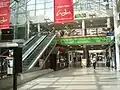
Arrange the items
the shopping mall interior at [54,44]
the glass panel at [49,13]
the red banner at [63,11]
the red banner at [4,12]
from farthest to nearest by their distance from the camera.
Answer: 1. the glass panel at [49,13]
2. the red banner at [4,12]
3. the red banner at [63,11]
4. the shopping mall interior at [54,44]

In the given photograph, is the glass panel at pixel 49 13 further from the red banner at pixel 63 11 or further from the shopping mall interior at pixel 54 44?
the red banner at pixel 63 11

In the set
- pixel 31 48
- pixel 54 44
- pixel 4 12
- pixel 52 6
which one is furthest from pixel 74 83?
pixel 52 6

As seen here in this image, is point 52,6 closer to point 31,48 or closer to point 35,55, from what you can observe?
point 31,48

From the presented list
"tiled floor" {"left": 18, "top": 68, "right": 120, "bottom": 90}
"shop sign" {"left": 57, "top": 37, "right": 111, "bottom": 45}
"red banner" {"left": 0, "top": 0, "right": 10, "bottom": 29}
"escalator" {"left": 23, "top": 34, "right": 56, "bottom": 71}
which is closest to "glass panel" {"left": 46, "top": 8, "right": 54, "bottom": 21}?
"shop sign" {"left": 57, "top": 37, "right": 111, "bottom": 45}

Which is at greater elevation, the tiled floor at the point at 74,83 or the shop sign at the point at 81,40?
the shop sign at the point at 81,40

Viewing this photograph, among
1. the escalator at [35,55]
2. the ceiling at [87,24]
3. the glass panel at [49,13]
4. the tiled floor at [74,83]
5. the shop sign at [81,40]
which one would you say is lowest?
the tiled floor at [74,83]

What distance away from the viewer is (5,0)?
1422 cm

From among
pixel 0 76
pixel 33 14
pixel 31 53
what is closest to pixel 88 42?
pixel 33 14

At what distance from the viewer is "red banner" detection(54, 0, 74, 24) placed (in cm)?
1382

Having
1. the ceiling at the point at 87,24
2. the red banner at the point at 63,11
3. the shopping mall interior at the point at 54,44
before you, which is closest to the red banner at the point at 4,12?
the shopping mall interior at the point at 54,44

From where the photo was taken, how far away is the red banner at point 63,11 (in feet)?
45.3

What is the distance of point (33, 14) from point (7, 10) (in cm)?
3235

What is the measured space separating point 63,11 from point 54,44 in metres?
15.3

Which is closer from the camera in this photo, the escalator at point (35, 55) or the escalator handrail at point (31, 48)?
the escalator at point (35, 55)
